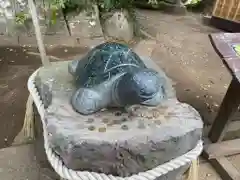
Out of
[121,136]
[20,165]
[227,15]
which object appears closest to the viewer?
[121,136]

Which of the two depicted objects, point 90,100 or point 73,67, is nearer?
point 90,100

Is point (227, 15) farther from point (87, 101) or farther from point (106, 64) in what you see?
point (87, 101)

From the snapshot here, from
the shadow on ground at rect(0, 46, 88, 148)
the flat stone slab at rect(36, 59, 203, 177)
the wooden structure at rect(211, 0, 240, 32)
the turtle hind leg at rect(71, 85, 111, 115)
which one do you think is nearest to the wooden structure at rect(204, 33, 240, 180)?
the flat stone slab at rect(36, 59, 203, 177)

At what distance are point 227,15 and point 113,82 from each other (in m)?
2.18

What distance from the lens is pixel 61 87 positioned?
4.73 feet

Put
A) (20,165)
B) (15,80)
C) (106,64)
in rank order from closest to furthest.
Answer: (106,64), (20,165), (15,80)

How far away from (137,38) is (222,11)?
2.66 feet

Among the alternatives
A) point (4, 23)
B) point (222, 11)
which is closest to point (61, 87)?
point (4, 23)

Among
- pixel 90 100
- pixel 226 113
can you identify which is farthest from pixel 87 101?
pixel 226 113

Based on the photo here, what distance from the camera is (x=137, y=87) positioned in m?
1.23

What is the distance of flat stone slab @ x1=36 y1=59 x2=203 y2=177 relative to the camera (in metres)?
1.21

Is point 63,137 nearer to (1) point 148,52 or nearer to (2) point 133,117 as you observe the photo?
(2) point 133,117

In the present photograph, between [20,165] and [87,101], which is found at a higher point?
[87,101]

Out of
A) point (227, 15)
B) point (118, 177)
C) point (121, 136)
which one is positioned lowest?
point (227, 15)
